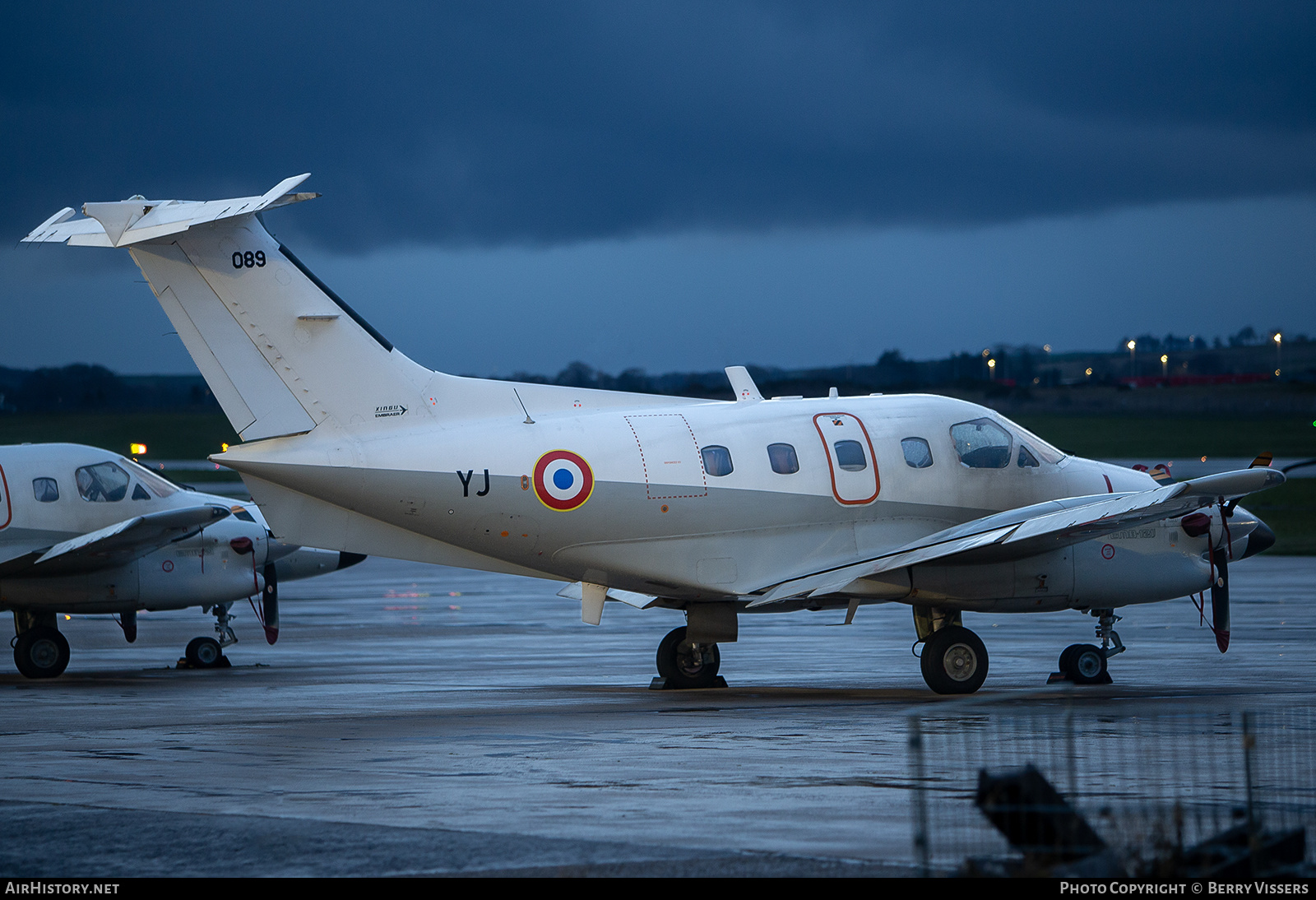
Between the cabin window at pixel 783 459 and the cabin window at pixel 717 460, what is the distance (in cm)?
54

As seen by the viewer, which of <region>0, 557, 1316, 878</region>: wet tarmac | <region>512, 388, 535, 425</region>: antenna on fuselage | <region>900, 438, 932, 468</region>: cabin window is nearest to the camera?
<region>0, 557, 1316, 878</region>: wet tarmac

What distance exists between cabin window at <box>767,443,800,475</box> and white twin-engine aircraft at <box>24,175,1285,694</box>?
3cm

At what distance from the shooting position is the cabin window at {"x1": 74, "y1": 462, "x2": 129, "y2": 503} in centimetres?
2500

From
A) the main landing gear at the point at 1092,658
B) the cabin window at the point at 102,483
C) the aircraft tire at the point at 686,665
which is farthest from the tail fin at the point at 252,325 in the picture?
the main landing gear at the point at 1092,658

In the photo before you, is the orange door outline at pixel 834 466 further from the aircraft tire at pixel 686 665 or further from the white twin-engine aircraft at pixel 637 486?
the aircraft tire at pixel 686 665

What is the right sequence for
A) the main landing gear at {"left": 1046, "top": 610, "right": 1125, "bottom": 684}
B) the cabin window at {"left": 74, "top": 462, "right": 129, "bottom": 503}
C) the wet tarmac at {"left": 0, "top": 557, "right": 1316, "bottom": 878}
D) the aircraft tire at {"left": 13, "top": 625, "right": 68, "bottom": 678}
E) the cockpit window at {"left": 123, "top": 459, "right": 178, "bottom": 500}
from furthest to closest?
the cockpit window at {"left": 123, "top": 459, "right": 178, "bottom": 500}
the cabin window at {"left": 74, "top": 462, "right": 129, "bottom": 503}
the aircraft tire at {"left": 13, "top": 625, "right": 68, "bottom": 678}
the main landing gear at {"left": 1046, "top": 610, "right": 1125, "bottom": 684}
the wet tarmac at {"left": 0, "top": 557, "right": 1316, "bottom": 878}

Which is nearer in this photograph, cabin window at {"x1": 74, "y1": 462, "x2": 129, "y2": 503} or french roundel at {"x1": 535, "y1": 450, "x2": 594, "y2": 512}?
french roundel at {"x1": 535, "y1": 450, "x2": 594, "y2": 512}

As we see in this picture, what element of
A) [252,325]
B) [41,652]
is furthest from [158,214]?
[41,652]

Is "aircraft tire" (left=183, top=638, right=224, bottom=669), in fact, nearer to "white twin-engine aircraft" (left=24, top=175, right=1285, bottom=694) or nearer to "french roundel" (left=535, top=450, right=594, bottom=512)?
"white twin-engine aircraft" (left=24, top=175, right=1285, bottom=694)

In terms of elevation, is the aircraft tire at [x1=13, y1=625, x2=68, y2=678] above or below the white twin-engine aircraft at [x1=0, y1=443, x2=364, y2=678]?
below

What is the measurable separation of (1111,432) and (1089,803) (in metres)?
86.1

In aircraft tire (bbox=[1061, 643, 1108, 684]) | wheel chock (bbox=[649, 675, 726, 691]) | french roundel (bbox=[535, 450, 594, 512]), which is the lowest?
wheel chock (bbox=[649, 675, 726, 691])

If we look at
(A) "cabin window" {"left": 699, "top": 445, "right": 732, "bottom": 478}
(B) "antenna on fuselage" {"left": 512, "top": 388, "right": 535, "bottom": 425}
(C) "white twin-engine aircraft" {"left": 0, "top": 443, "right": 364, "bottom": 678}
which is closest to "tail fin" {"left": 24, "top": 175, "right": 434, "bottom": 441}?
(B) "antenna on fuselage" {"left": 512, "top": 388, "right": 535, "bottom": 425}

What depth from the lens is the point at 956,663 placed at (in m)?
18.5
